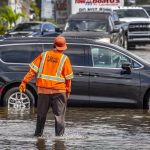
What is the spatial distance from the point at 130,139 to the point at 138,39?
2618 cm

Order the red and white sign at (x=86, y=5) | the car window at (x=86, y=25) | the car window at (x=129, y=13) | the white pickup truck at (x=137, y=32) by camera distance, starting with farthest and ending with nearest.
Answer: the red and white sign at (x=86, y=5), the car window at (x=129, y=13), the white pickup truck at (x=137, y=32), the car window at (x=86, y=25)

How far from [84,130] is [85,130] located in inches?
0.6

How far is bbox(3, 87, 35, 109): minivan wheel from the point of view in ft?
53.0

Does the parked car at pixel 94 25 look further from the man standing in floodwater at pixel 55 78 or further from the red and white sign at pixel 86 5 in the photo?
the man standing in floodwater at pixel 55 78

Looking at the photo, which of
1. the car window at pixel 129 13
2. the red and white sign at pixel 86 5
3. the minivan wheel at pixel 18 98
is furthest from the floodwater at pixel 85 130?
the red and white sign at pixel 86 5

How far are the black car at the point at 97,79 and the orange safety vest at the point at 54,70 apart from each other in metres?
4.07

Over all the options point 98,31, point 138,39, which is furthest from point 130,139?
point 138,39

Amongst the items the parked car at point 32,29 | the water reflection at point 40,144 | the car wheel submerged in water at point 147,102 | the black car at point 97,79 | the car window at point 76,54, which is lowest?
the parked car at point 32,29

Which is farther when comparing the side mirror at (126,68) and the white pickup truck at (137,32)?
the white pickup truck at (137,32)

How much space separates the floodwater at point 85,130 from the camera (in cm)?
1166

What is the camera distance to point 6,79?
16.2m

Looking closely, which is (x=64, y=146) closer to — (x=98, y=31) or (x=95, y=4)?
(x=98, y=31)

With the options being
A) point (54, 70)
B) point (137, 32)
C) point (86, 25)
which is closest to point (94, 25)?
point (86, 25)

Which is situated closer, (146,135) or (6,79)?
(146,135)
